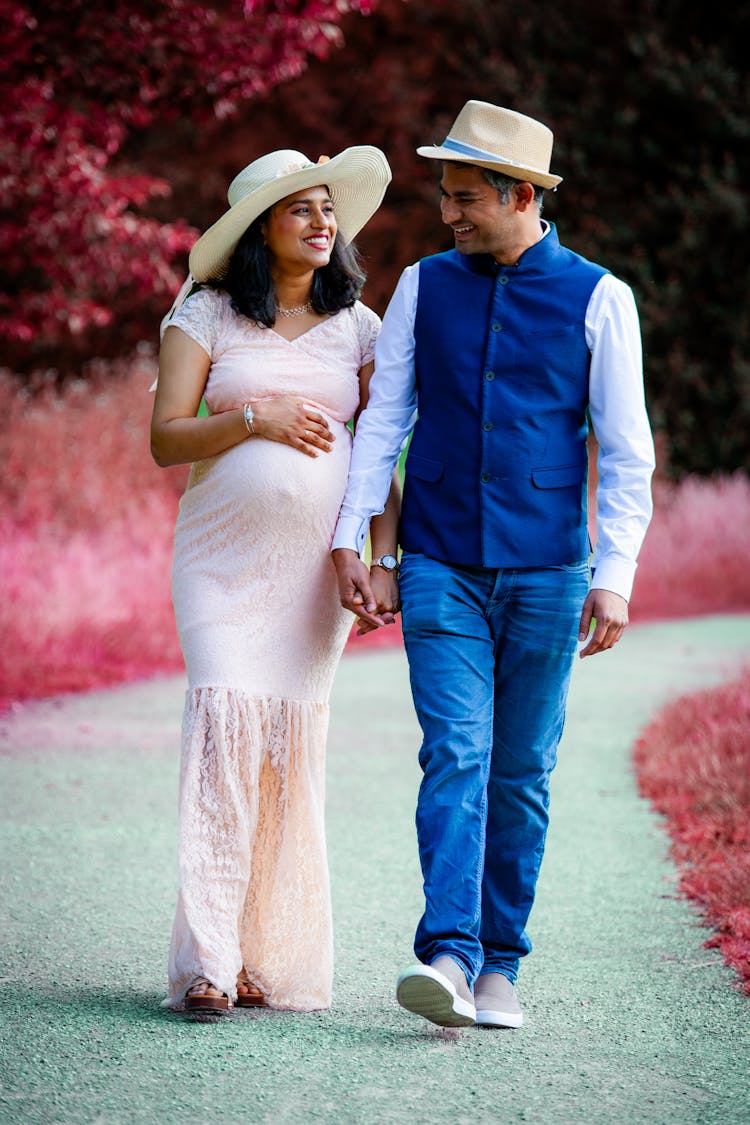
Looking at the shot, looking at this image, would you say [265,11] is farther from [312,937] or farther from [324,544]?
[312,937]

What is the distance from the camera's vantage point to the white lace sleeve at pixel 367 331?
4.43 meters

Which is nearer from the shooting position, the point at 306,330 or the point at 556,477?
the point at 556,477

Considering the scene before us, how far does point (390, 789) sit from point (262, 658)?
10.2 feet

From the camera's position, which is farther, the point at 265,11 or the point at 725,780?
the point at 265,11

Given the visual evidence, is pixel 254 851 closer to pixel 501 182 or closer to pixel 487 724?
pixel 487 724

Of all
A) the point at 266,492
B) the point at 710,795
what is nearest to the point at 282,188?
the point at 266,492

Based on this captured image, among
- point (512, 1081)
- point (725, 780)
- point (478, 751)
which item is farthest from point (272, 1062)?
point (725, 780)

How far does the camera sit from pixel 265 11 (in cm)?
888

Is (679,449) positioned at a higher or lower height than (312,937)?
higher

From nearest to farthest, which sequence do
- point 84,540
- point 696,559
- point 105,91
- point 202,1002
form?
point 202,1002, point 105,91, point 84,540, point 696,559

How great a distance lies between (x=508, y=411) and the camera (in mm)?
4008

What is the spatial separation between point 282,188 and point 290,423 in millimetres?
613

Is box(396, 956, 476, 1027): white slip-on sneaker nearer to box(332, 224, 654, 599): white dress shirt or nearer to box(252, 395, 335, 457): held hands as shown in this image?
box(332, 224, 654, 599): white dress shirt

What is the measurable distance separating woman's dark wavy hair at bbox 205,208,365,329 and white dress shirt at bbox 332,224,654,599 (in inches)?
10.3
